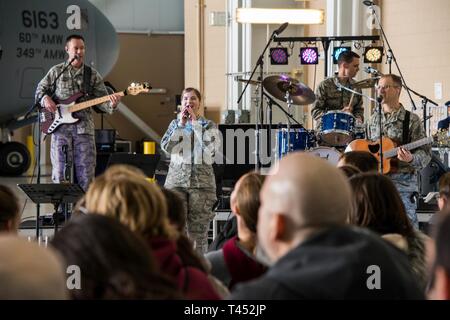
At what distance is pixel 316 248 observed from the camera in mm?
2574

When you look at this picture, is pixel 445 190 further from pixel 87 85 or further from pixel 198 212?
pixel 87 85

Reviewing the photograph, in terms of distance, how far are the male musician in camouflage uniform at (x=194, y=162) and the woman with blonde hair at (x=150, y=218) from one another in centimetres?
538

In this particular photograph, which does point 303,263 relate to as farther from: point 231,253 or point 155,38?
point 155,38

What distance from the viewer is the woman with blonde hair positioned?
292cm

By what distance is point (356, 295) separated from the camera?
8.66 ft

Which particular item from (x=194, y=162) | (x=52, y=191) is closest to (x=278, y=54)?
(x=194, y=162)

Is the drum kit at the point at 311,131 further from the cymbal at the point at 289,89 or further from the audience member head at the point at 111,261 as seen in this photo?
the audience member head at the point at 111,261

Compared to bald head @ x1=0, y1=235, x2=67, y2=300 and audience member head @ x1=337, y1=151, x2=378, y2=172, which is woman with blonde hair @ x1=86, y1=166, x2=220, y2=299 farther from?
audience member head @ x1=337, y1=151, x2=378, y2=172

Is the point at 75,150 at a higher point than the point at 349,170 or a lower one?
lower

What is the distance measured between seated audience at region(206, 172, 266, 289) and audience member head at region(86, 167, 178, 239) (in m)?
0.97

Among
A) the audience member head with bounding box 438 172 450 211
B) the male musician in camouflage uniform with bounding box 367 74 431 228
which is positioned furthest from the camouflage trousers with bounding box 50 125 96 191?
the audience member head with bounding box 438 172 450 211

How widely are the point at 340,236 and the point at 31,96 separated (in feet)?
45.4

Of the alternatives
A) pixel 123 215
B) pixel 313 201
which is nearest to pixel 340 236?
pixel 313 201

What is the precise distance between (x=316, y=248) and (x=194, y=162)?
19.5 ft
